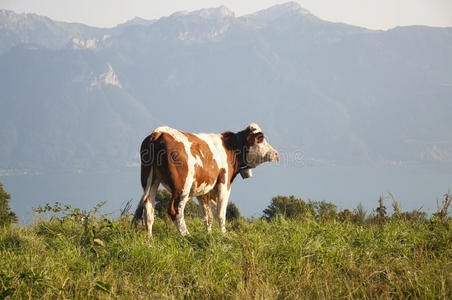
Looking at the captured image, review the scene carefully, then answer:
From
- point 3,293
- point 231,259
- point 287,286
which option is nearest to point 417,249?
point 287,286

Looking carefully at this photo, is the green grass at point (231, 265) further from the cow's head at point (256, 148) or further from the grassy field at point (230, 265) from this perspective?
the cow's head at point (256, 148)

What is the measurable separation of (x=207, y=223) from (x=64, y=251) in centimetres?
330

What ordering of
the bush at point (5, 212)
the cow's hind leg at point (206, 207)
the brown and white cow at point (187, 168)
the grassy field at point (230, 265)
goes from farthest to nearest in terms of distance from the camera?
the bush at point (5, 212) < the cow's hind leg at point (206, 207) < the brown and white cow at point (187, 168) < the grassy field at point (230, 265)

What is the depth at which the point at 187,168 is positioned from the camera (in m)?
7.48

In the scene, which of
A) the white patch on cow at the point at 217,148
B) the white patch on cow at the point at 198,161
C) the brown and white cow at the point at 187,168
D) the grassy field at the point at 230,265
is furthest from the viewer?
the white patch on cow at the point at 217,148

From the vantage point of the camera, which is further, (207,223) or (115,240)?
(207,223)

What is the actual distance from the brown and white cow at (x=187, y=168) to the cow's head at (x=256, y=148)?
0.03 metres

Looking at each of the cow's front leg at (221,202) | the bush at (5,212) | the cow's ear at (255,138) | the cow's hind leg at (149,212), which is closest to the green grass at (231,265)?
the cow's hind leg at (149,212)

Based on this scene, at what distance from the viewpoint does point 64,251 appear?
19.8 ft

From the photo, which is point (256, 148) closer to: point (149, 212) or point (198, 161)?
point (198, 161)

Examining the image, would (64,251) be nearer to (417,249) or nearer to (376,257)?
(376,257)

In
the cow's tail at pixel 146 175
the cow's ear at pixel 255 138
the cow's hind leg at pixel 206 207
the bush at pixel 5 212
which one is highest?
the cow's ear at pixel 255 138

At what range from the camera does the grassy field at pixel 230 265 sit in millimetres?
4961

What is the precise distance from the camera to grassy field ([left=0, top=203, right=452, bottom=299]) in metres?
4.96
